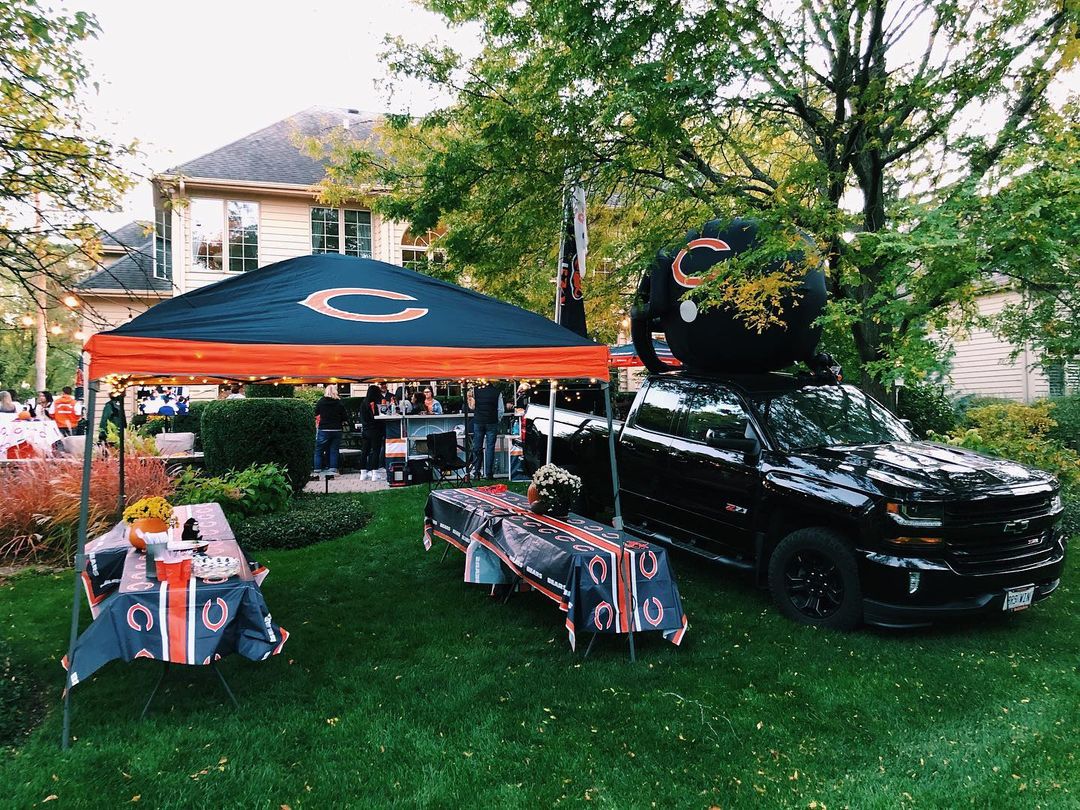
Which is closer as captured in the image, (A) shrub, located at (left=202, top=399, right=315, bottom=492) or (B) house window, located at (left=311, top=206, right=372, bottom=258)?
(A) shrub, located at (left=202, top=399, right=315, bottom=492)

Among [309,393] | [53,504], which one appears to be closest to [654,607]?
[53,504]

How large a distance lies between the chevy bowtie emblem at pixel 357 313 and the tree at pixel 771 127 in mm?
2708

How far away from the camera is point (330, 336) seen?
13.2 feet

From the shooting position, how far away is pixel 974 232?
4340 mm

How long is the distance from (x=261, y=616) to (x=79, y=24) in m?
4.48

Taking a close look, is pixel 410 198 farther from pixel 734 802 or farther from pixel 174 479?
pixel 734 802

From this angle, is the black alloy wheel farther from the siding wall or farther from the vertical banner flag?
the siding wall

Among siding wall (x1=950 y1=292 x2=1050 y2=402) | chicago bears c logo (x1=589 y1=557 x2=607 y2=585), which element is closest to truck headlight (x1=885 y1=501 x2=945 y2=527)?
chicago bears c logo (x1=589 y1=557 x2=607 y2=585)

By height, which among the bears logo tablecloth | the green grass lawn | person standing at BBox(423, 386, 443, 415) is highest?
person standing at BBox(423, 386, 443, 415)

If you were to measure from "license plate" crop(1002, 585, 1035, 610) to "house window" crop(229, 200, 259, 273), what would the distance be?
723 inches

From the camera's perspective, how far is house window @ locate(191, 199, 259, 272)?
1766 cm

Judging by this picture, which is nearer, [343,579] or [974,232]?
[974,232]

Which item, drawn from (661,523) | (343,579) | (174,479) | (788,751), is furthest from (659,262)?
(174,479)

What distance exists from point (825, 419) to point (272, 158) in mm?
18768
